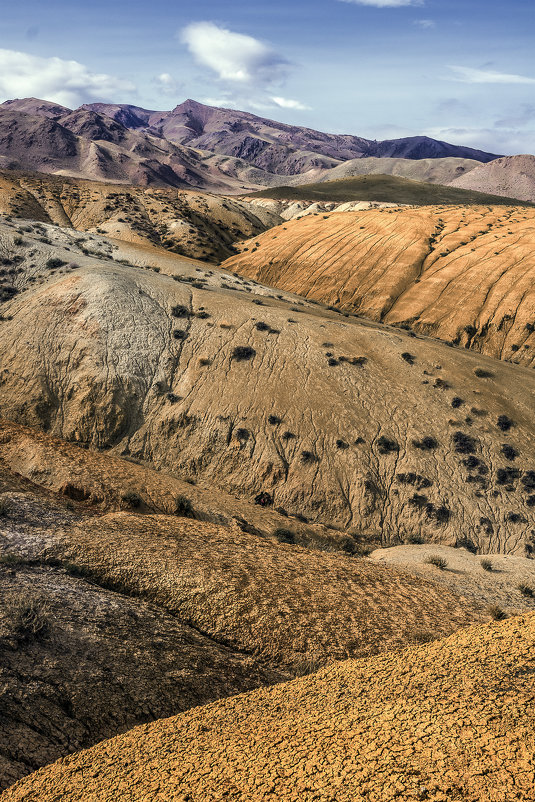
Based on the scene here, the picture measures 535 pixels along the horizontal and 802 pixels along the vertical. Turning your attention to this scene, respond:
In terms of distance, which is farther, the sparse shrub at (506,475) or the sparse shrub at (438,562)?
the sparse shrub at (506,475)

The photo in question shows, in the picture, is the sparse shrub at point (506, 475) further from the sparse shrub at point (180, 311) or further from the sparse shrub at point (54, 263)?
the sparse shrub at point (54, 263)

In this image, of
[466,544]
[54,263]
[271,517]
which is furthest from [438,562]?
[54,263]

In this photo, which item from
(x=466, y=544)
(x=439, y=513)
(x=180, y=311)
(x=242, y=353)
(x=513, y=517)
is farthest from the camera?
(x=180, y=311)

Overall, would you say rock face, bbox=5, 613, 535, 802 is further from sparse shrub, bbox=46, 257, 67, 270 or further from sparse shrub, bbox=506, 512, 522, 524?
sparse shrub, bbox=46, 257, 67, 270

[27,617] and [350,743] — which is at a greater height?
[350,743]

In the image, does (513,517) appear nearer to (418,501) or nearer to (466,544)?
(466,544)

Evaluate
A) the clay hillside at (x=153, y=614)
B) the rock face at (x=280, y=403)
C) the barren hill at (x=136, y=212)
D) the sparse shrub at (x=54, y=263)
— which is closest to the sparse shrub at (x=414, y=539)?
the rock face at (x=280, y=403)

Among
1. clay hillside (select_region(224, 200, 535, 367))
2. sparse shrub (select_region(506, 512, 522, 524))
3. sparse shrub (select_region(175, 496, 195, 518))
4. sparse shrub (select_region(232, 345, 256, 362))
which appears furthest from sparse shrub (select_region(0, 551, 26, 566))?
clay hillside (select_region(224, 200, 535, 367))
